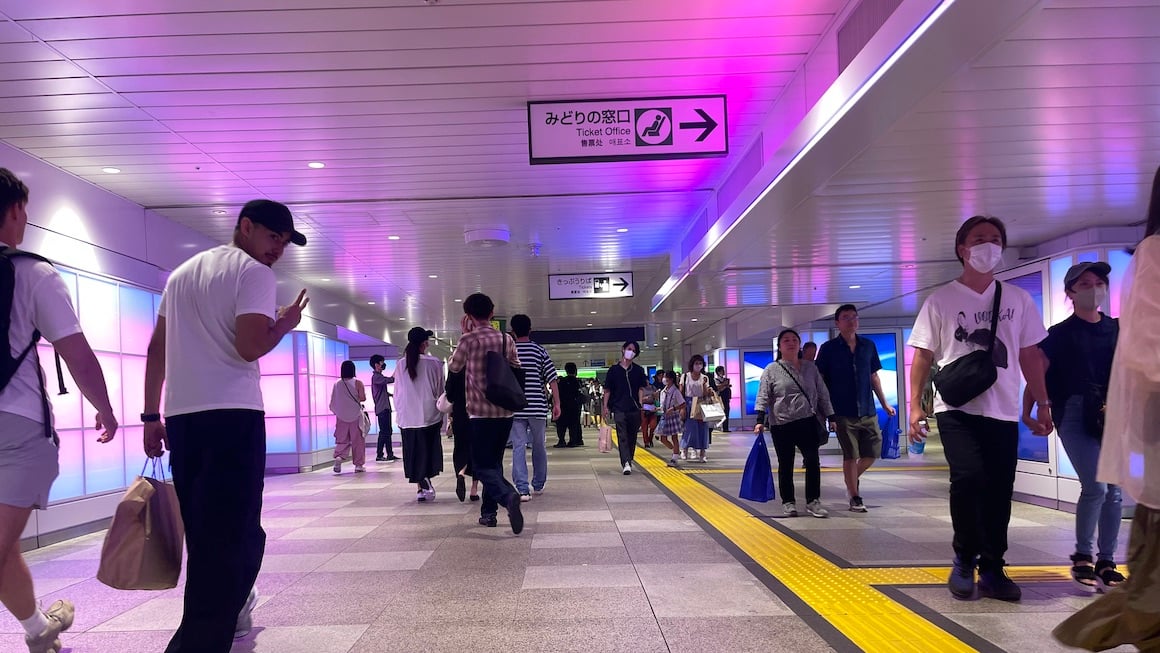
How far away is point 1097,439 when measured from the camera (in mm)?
4148

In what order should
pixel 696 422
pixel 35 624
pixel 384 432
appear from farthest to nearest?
pixel 384 432 < pixel 696 422 < pixel 35 624

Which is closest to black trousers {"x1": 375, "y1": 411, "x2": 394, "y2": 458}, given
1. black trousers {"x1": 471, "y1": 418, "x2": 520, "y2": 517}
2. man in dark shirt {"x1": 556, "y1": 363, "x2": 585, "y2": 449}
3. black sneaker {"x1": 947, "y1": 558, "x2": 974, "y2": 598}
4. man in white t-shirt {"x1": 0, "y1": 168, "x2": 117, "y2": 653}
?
man in dark shirt {"x1": 556, "y1": 363, "x2": 585, "y2": 449}

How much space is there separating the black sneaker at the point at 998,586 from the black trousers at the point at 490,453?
3.29 meters

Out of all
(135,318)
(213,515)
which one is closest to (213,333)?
(213,515)

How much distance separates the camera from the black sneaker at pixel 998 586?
12.6 feet

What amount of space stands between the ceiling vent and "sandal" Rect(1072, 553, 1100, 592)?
776 centimetres

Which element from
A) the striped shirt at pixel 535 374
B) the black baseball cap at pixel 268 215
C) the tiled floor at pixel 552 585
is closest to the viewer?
the black baseball cap at pixel 268 215

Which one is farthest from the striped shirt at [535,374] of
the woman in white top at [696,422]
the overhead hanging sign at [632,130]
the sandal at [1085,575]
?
the woman in white top at [696,422]

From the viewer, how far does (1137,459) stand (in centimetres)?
180

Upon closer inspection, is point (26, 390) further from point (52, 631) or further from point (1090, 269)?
point (1090, 269)

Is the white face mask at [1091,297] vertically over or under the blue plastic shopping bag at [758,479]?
over

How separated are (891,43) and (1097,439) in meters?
2.41

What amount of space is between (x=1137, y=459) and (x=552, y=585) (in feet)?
10.4

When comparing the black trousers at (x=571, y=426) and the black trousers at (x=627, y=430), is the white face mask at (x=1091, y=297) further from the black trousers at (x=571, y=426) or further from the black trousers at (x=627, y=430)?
the black trousers at (x=571, y=426)
